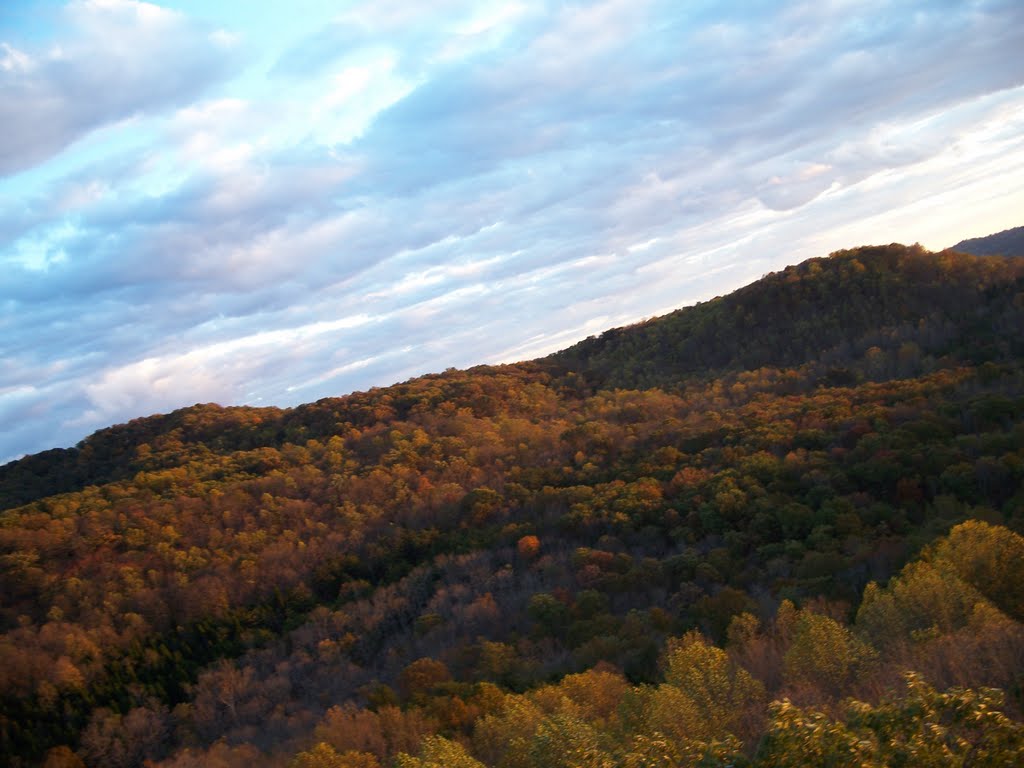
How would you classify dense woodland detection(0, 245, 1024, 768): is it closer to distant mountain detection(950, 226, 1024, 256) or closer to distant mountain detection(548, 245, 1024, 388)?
distant mountain detection(548, 245, 1024, 388)

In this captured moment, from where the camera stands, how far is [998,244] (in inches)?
4439

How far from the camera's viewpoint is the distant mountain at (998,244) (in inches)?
3981

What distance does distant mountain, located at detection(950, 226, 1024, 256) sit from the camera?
3981 inches

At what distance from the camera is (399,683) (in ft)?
89.6

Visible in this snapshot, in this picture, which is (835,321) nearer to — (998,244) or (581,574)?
(581,574)

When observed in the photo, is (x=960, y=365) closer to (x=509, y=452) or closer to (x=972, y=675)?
(x=509, y=452)

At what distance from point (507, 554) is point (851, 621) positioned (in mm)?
19311

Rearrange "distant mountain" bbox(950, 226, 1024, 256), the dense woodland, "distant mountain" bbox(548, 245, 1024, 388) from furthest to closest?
"distant mountain" bbox(950, 226, 1024, 256) → "distant mountain" bbox(548, 245, 1024, 388) → the dense woodland

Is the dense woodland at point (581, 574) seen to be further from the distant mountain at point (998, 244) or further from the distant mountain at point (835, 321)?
the distant mountain at point (998, 244)

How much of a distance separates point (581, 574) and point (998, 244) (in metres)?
107

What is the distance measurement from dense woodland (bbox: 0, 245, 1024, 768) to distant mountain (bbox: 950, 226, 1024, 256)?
43184 millimetres

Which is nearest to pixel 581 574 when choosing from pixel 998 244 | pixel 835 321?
pixel 835 321

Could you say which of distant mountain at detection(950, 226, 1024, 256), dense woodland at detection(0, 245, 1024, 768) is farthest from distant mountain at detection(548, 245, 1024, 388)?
distant mountain at detection(950, 226, 1024, 256)

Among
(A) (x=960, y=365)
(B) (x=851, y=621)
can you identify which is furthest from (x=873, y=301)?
(B) (x=851, y=621)
